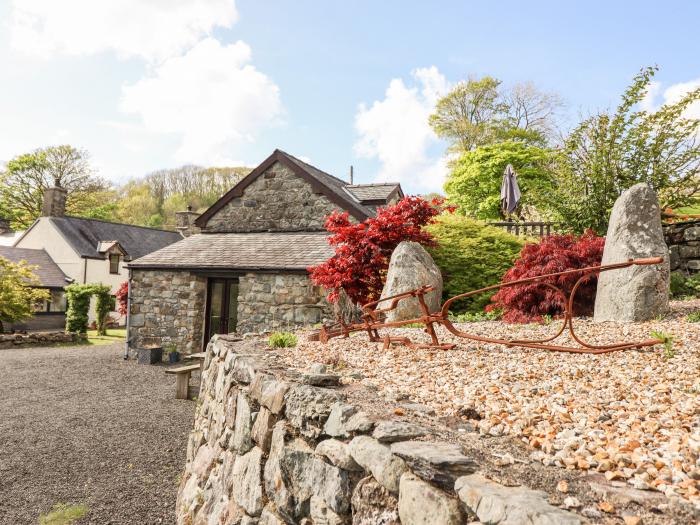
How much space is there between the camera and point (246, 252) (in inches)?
520

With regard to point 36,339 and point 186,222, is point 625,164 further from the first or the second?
point 186,222

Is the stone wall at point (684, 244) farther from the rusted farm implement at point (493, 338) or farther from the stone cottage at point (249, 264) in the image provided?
the stone cottage at point (249, 264)

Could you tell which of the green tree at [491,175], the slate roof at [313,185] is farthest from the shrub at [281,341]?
the green tree at [491,175]

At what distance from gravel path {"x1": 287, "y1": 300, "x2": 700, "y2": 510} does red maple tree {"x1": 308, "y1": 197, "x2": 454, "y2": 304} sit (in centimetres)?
378

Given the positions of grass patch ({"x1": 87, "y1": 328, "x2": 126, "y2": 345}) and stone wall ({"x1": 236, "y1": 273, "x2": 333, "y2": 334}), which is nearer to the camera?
stone wall ({"x1": 236, "y1": 273, "x2": 333, "y2": 334})

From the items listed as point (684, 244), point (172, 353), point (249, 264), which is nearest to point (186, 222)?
point (172, 353)

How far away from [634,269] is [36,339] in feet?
64.3

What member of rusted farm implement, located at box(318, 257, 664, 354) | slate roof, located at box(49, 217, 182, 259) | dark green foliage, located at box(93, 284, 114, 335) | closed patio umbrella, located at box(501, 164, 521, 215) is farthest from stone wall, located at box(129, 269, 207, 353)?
slate roof, located at box(49, 217, 182, 259)

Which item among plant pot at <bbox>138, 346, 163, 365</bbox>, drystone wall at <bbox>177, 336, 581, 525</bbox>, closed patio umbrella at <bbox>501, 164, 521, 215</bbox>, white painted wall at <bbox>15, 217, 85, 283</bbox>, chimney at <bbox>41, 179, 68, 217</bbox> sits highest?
chimney at <bbox>41, 179, 68, 217</bbox>

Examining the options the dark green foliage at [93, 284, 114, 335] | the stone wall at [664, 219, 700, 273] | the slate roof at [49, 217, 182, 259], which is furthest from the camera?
the slate roof at [49, 217, 182, 259]

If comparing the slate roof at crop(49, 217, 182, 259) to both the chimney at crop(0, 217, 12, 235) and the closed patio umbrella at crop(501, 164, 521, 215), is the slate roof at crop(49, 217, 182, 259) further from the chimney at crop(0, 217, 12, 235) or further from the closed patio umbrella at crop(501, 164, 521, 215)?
the closed patio umbrella at crop(501, 164, 521, 215)

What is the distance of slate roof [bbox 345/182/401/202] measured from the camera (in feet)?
49.0

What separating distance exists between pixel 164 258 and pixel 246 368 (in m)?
10.8

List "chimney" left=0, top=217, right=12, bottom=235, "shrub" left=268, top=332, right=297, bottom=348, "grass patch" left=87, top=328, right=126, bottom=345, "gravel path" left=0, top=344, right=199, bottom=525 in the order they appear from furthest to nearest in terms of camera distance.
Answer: "chimney" left=0, top=217, right=12, bottom=235 → "grass patch" left=87, top=328, right=126, bottom=345 → "shrub" left=268, top=332, right=297, bottom=348 → "gravel path" left=0, top=344, right=199, bottom=525
